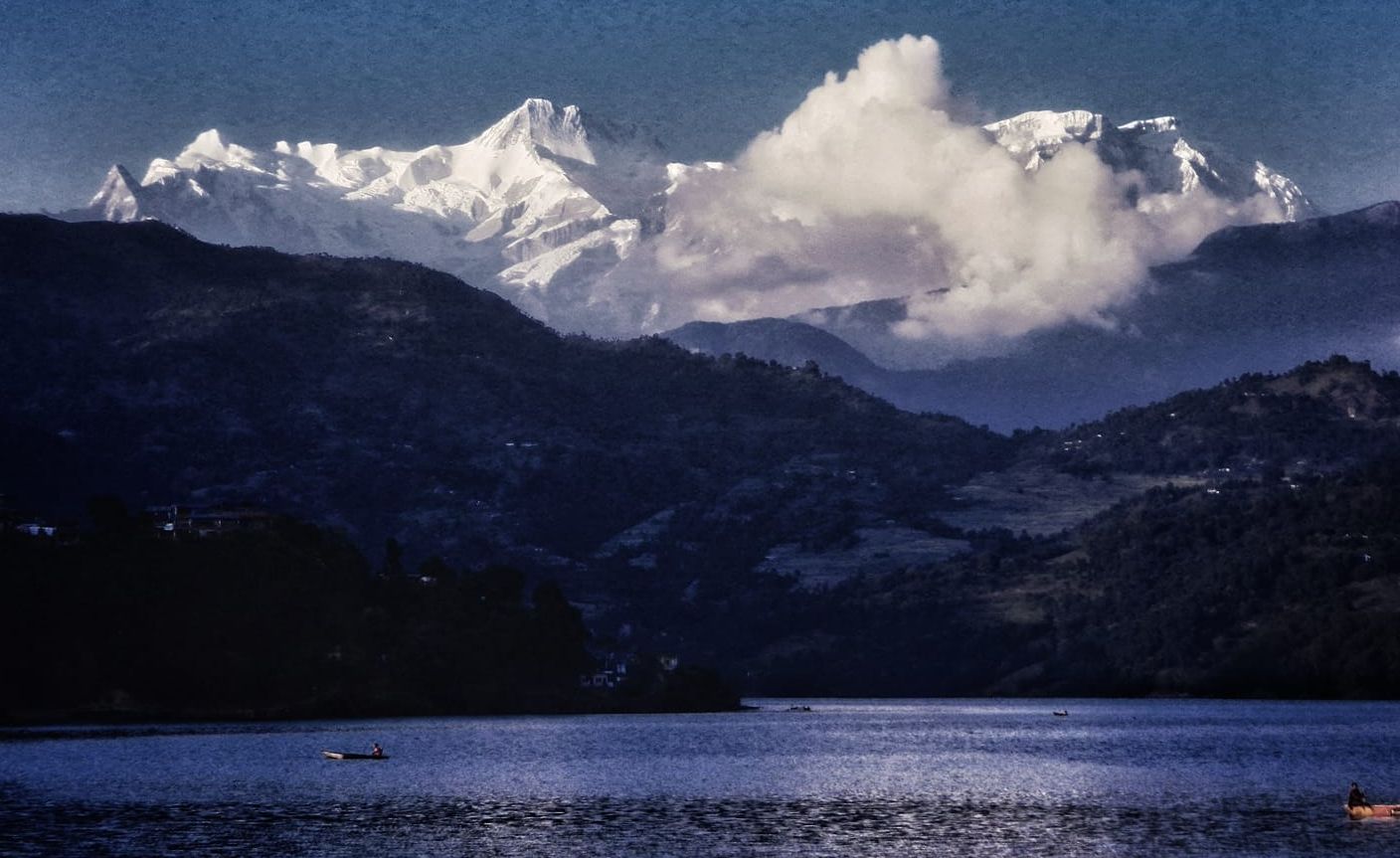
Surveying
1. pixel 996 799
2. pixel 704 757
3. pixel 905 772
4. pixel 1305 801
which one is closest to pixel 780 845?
pixel 996 799

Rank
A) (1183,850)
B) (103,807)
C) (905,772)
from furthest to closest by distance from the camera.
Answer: (905,772) < (103,807) < (1183,850)

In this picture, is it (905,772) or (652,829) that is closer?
(652,829)

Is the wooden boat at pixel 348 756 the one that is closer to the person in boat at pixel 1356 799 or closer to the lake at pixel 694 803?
the lake at pixel 694 803

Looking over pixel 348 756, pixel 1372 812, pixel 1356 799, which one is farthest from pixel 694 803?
pixel 348 756

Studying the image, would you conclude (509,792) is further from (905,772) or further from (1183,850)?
(1183,850)

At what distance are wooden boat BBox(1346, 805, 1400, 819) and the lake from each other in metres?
1.06

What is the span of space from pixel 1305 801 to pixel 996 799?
20.7 metres

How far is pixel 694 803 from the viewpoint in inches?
5758

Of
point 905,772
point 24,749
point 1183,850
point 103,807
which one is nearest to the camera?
point 1183,850

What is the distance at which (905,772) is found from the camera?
174 m

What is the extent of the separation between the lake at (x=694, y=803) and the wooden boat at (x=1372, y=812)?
1063 millimetres

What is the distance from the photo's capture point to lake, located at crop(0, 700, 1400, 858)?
391 feet

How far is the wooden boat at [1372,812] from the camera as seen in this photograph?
13038 cm

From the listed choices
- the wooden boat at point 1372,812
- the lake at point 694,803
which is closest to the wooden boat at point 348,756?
the lake at point 694,803
